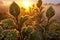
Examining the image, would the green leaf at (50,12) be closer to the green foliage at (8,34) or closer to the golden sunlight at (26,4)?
the green foliage at (8,34)

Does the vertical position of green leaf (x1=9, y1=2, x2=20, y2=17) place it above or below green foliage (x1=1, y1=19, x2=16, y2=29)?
above

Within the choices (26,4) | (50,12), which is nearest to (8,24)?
(50,12)

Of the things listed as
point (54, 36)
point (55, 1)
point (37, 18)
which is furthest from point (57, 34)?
point (55, 1)

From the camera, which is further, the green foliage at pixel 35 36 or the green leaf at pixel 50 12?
the green leaf at pixel 50 12

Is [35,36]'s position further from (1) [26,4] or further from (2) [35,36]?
(1) [26,4]

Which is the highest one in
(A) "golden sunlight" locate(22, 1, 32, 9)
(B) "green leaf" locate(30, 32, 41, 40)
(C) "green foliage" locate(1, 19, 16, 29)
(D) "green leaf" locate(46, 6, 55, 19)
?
(A) "golden sunlight" locate(22, 1, 32, 9)

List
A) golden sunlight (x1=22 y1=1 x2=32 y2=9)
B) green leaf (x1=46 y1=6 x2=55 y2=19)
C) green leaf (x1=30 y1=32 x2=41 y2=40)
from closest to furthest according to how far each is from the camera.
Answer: green leaf (x1=30 y1=32 x2=41 y2=40) < green leaf (x1=46 y1=6 x2=55 y2=19) < golden sunlight (x1=22 y1=1 x2=32 y2=9)

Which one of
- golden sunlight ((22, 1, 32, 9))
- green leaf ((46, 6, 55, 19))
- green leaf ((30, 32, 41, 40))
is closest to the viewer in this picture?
green leaf ((30, 32, 41, 40))

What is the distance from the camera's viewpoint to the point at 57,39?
1.96 ft

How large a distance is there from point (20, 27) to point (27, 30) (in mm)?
48

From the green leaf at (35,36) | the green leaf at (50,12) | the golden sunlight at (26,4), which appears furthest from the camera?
the golden sunlight at (26,4)

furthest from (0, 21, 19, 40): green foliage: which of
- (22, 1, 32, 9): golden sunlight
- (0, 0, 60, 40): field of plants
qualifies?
(22, 1, 32, 9): golden sunlight

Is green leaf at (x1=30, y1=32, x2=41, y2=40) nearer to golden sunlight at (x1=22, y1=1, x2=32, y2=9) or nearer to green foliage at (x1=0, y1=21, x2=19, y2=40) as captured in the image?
green foliage at (x1=0, y1=21, x2=19, y2=40)

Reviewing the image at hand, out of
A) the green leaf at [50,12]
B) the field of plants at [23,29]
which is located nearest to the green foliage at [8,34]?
the field of plants at [23,29]
